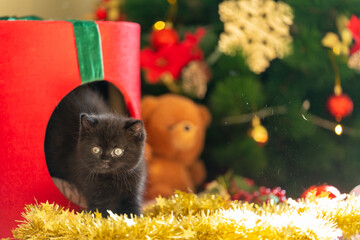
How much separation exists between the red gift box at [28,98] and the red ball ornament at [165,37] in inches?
21.3

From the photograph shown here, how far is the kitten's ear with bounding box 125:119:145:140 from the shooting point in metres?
0.92

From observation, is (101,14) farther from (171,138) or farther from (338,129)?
(338,129)

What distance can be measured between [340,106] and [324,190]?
295 millimetres

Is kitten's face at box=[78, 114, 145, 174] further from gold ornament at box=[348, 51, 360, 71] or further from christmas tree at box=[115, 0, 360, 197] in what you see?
gold ornament at box=[348, 51, 360, 71]

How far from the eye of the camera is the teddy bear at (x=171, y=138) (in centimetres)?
146

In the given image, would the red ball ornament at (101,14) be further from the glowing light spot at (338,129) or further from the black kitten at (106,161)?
the glowing light spot at (338,129)

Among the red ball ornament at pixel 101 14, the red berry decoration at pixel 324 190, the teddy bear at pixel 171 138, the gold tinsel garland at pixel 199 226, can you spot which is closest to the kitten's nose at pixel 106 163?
the gold tinsel garland at pixel 199 226

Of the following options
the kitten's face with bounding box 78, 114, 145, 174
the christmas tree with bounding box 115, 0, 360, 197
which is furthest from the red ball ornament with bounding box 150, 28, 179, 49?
the kitten's face with bounding box 78, 114, 145, 174

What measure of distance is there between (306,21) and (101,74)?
0.58 meters

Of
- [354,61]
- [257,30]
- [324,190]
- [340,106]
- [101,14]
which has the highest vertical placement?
[101,14]

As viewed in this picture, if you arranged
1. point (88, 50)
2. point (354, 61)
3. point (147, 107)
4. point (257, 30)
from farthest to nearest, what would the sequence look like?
point (147, 107) < point (257, 30) < point (354, 61) < point (88, 50)

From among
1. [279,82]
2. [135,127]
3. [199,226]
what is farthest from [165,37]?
[199,226]

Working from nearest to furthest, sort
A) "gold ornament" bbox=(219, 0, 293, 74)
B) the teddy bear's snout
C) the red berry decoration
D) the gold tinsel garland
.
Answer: the gold tinsel garland < the red berry decoration < "gold ornament" bbox=(219, 0, 293, 74) < the teddy bear's snout

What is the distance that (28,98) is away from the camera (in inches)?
37.7
